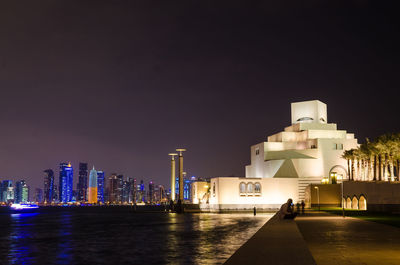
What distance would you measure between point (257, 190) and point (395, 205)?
123ft

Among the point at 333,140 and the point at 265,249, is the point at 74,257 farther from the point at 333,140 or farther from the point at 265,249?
the point at 333,140

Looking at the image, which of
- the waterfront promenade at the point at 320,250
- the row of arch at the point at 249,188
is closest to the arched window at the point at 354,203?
the row of arch at the point at 249,188

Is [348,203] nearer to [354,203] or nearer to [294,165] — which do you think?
[354,203]

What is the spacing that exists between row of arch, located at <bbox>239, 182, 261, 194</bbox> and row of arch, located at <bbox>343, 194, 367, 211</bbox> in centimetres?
2000

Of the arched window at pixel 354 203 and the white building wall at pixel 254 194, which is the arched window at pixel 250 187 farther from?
the arched window at pixel 354 203

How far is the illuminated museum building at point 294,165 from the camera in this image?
8625cm

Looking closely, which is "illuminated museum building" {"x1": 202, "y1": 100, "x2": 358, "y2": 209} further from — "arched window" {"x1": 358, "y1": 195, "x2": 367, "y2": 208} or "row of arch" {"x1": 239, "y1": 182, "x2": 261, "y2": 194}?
"arched window" {"x1": 358, "y1": 195, "x2": 367, "y2": 208}

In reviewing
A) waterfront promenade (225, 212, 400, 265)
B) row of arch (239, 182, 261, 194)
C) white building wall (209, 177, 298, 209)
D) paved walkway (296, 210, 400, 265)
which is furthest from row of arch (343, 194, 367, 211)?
waterfront promenade (225, 212, 400, 265)

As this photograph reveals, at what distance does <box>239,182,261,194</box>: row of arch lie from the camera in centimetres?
8625

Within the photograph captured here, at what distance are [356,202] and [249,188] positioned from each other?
935 inches

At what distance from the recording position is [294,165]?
89125 mm

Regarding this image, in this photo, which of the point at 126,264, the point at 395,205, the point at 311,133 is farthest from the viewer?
the point at 311,133

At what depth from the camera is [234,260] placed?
12.8 metres

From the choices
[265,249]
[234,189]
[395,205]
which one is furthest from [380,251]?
[234,189]
